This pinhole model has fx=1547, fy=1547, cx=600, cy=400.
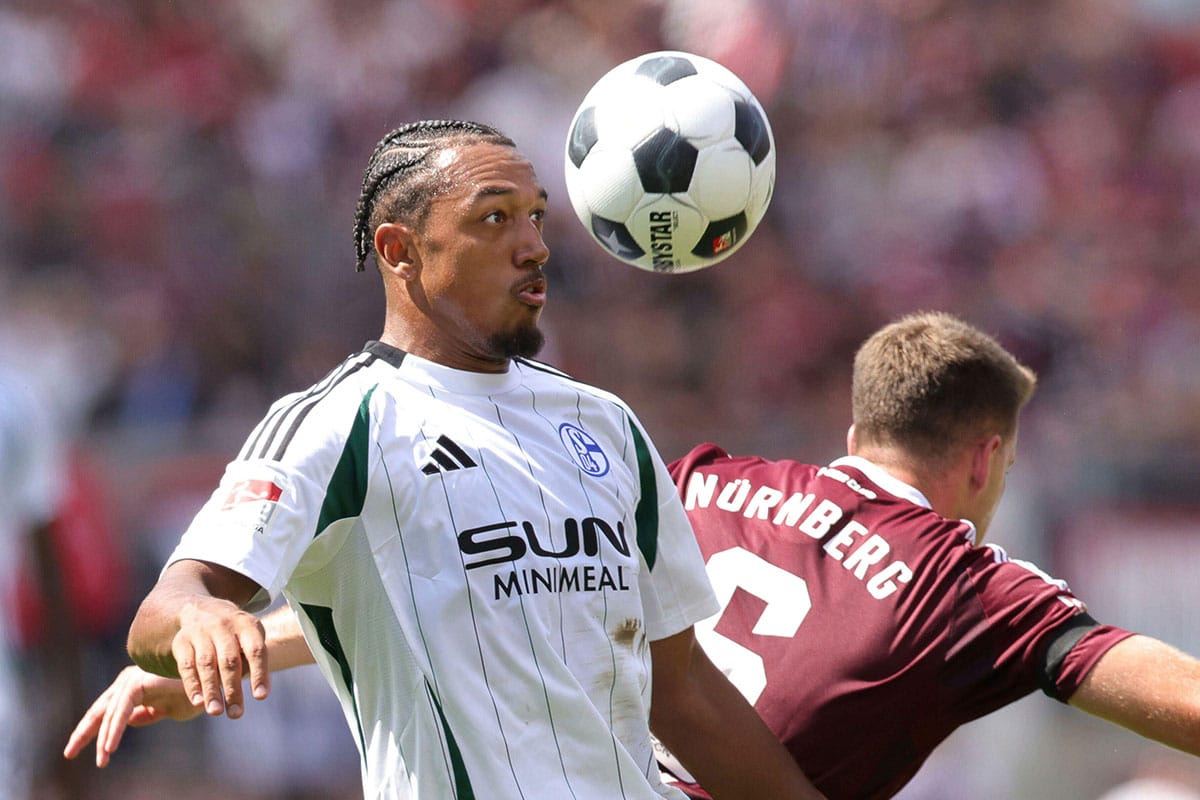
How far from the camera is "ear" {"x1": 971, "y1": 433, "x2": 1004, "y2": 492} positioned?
4520mm

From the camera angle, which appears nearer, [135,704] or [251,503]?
[251,503]

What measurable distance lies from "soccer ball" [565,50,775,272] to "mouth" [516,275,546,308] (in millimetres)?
1106

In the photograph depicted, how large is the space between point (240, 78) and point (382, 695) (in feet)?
28.2

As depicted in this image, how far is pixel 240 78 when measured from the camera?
10930 millimetres

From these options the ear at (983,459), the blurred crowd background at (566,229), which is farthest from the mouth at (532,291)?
the blurred crowd background at (566,229)

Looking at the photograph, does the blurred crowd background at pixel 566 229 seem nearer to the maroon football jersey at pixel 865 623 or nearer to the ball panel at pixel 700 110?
the ball panel at pixel 700 110

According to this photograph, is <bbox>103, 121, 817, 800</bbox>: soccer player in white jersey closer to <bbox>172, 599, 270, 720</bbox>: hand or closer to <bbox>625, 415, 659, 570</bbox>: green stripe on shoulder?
<bbox>625, 415, 659, 570</bbox>: green stripe on shoulder

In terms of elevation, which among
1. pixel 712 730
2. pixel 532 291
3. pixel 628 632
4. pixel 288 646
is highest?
pixel 532 291

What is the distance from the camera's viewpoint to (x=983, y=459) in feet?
14.9

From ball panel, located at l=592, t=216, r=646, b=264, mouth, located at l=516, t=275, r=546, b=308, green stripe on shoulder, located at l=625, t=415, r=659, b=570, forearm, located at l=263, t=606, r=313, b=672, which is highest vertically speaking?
ball panel, located at l=592, t=216, r=646, b=264

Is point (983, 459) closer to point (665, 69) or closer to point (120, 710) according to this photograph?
point (665, 69)

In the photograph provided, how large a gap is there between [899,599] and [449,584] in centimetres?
143

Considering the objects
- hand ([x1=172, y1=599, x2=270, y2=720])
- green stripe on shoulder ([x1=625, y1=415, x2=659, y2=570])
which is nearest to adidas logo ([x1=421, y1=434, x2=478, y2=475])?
green stripe on shoulder ([x1=625, y1=415, x2=659, y2=570])

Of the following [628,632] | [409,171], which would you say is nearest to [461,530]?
[628,632]
